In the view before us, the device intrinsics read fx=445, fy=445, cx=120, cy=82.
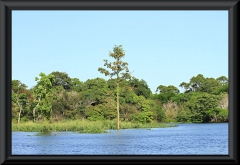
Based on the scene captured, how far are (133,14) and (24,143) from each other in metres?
14.0

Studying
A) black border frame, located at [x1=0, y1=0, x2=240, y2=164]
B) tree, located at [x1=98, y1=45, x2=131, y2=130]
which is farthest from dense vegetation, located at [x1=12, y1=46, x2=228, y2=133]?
black border frame, located at [x1=0, y1=0, x2=240, y2=164]

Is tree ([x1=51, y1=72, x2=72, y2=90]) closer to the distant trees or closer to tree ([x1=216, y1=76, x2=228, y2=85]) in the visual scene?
the distant trees

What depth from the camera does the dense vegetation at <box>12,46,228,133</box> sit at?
48.9 ft

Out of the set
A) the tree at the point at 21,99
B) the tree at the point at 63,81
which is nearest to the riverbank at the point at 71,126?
the tree at the point at 21,99

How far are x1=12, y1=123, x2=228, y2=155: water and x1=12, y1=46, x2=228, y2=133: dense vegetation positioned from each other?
1027 millimetres

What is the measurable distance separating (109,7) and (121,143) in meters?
9.96

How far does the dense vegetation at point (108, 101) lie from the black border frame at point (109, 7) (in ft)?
39.6

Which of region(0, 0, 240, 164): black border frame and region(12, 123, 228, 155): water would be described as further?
region(12, 123, 228, 155): water

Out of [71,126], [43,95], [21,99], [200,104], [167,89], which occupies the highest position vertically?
[167,89]

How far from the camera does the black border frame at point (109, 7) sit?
2.38 meters

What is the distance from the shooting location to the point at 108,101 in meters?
14.9

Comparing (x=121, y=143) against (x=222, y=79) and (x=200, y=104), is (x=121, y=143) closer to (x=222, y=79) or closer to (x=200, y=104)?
(x=200, y=104)

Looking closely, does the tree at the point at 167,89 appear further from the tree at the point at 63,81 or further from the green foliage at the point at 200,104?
the tree at the point at 63,81

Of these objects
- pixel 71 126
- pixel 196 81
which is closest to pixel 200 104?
pixel 196 81
